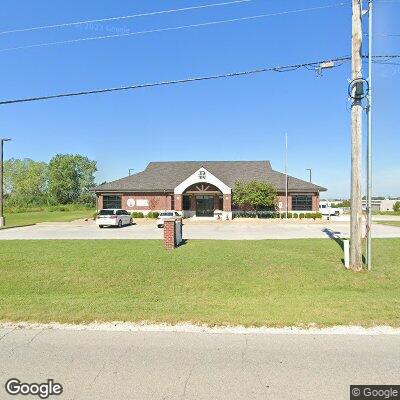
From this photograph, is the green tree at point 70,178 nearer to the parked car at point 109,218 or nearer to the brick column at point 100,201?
the brick column at point 100,201

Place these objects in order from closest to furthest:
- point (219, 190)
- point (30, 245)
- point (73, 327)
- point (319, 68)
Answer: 1. point (73, 327)
2. point (319, 68)
3. point (30, 245)
4. point (219, 190)

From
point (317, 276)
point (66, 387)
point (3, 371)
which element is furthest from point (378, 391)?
point (317, 276)

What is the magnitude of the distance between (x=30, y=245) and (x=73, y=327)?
9.71 m

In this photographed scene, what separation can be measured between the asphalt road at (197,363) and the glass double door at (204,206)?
32.1 m

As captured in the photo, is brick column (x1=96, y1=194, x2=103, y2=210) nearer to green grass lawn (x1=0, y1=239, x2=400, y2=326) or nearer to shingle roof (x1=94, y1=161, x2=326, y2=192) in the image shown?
shingle roof (x1=94, y1=161, x2=326, y2=192)

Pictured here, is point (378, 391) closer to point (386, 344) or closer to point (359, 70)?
point (386, 344)

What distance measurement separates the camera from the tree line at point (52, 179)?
287 feet

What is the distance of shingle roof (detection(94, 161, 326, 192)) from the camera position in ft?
124

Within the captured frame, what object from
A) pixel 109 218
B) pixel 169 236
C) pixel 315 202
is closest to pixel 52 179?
pixel 109 218

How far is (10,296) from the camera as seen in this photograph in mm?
7512

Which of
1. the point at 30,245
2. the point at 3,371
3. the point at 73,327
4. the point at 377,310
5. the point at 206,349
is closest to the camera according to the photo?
Result: the point at 3,371

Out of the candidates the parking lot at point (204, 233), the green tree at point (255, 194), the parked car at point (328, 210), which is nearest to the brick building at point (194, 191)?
the green tree at point (255, 194)

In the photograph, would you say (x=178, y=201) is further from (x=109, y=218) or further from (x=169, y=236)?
(x=169, y=236)

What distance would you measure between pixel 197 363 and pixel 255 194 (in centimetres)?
3027
